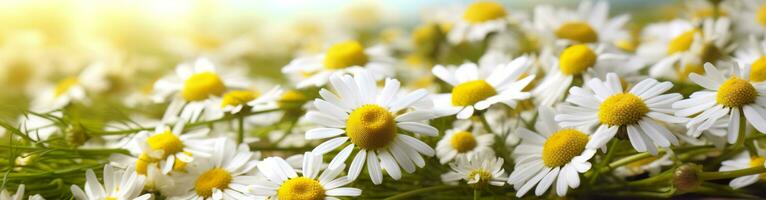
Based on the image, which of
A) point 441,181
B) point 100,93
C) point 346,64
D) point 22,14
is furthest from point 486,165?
point 22,14

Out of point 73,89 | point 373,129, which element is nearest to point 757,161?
point 373,129

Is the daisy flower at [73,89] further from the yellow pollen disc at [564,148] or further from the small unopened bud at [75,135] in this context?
the yellow pollen disc at [564,148]

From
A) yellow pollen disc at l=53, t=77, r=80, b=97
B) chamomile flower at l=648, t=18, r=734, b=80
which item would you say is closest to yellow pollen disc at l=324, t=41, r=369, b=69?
chamomile flower at l=648, t=18, r=734, b=80

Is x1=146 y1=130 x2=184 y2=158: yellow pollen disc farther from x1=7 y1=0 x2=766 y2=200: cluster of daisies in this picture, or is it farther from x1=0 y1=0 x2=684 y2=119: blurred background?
x1=0 y1=0 x2=684 y2=119: blurred background

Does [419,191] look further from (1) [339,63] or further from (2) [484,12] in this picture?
(2) [484,12]

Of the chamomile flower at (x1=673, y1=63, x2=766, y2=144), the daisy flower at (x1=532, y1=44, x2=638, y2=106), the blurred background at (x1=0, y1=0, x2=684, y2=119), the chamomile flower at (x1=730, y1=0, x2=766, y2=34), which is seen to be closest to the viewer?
the chamomile flower at (x1=673, y1=63, x2=766, y2=144)

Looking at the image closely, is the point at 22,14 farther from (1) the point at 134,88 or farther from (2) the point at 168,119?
(2) the point at 168,119
